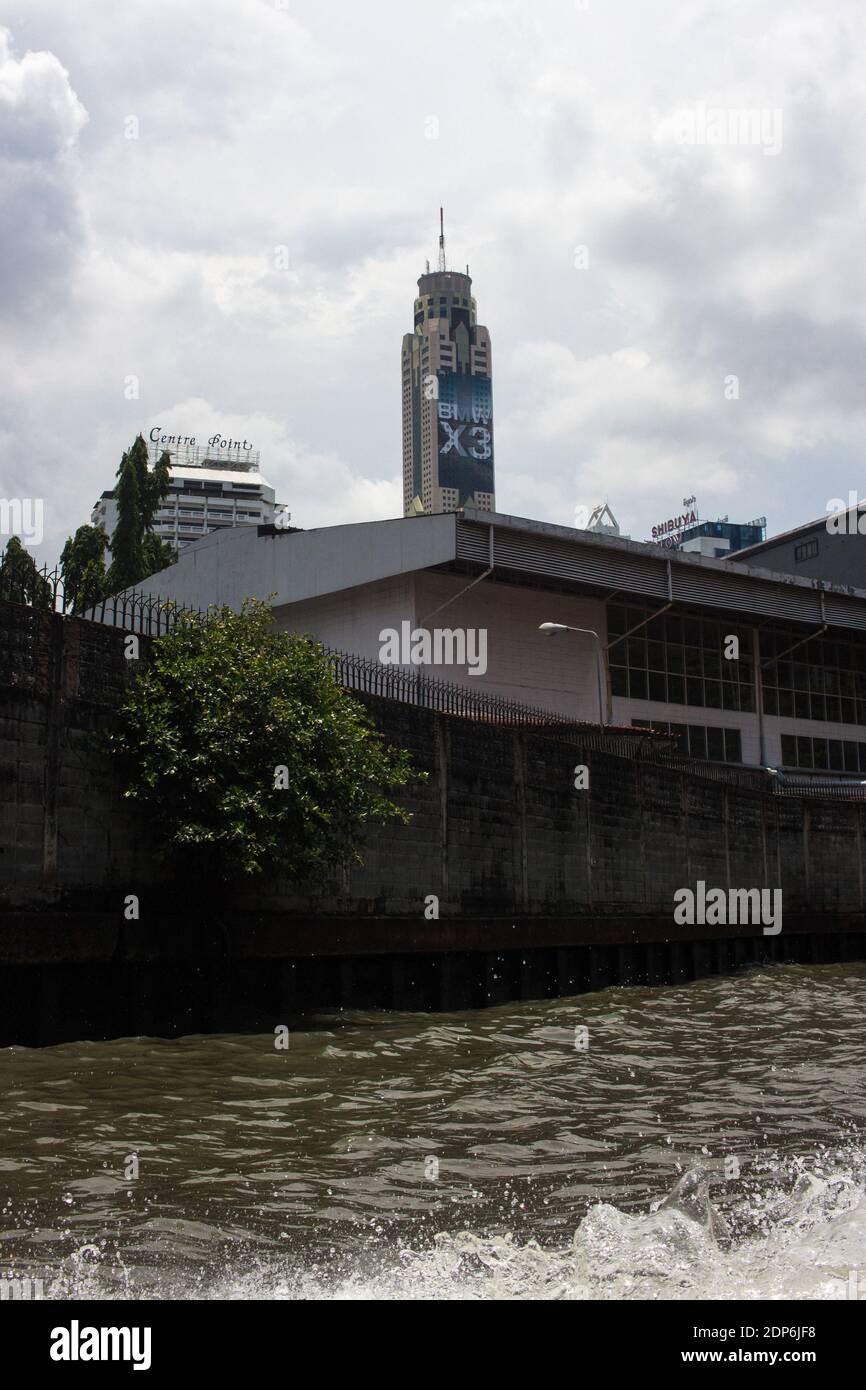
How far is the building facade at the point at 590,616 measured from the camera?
109 feet

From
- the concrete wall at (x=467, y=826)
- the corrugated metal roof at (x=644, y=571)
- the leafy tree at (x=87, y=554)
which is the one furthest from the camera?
the leafy tree at (x=87, y=554)

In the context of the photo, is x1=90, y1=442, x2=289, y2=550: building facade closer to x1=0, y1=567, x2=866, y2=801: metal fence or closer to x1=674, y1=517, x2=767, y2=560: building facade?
x1=674, y1=517, x2=767, y2=560: building facade

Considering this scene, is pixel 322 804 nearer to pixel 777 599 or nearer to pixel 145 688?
pixel 145 688

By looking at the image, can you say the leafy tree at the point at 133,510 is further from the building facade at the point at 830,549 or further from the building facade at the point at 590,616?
the building facade at the point at 830,549

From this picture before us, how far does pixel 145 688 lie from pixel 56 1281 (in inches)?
373

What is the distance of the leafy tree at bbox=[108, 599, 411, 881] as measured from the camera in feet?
45.3

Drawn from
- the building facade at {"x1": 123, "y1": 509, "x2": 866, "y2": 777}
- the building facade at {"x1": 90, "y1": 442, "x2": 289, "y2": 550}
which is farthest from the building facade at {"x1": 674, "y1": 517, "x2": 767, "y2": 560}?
the building facade at {"x1": 123, "y1": 509, "x2": 866, "y2": 777}

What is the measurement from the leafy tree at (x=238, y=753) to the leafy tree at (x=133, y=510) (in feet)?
108

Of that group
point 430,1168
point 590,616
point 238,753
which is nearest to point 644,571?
point 590,616

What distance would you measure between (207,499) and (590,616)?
380ft

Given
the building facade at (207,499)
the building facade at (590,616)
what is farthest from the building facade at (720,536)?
the building facade at (590,616)

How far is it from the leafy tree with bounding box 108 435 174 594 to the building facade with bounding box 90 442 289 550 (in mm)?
95774
